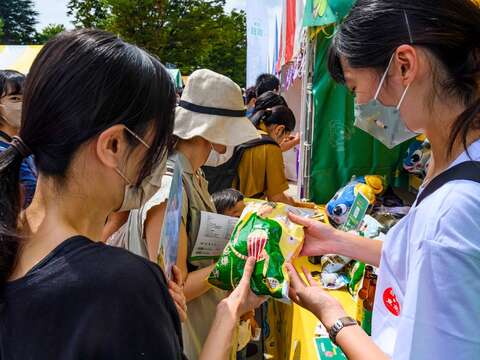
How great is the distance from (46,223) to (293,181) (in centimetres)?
669

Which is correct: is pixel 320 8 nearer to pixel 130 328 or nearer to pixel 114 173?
pixel 114 173

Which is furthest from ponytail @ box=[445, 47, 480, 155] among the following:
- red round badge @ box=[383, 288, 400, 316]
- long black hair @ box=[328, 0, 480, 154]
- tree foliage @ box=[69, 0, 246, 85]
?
tree foliage @ box=[69, 0, 246, 85]

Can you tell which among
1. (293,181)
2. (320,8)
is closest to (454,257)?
(320,8)

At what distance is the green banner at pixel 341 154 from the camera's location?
11.3 feet

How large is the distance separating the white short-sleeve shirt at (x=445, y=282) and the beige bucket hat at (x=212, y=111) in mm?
963

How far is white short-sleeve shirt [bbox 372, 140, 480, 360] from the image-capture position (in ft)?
2.40

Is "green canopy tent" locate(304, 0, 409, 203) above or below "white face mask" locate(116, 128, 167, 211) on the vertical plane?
below

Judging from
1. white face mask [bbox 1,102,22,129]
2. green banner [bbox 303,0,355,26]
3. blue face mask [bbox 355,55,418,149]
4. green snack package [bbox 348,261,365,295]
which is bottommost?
green snack package [bbox 348,261,365,295]

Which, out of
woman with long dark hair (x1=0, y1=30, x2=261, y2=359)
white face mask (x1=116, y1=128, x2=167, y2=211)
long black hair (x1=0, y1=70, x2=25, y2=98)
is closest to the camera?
woman with long dark hair (x1=0, y1=30, x2=261, y2=359)

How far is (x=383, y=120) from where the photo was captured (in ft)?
4.16

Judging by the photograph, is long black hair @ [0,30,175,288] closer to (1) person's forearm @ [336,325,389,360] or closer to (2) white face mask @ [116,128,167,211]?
(2) white face mask @ [116,128,167,211]

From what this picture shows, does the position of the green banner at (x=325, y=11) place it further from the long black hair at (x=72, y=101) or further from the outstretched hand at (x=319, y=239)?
the long black hair at (x=72, y=101)

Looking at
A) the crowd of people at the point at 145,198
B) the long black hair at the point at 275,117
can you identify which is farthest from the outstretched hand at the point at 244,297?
the long black hair at the point at 275,117

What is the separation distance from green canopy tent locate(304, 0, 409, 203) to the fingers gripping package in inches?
87.4
